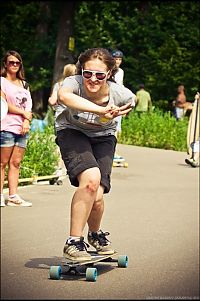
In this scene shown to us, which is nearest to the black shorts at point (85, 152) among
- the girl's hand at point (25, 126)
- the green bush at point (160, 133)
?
the girl's hand at point (25, 126)

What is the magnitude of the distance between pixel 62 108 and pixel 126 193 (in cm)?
739

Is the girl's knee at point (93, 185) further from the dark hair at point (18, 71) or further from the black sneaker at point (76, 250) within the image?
the dark hair at point (18, 71)

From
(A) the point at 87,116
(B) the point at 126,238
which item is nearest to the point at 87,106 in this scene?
(A) the point at 87,116

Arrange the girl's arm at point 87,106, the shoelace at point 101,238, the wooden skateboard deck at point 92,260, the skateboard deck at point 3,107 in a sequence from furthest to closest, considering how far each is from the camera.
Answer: the wooden skateboard deck at point 92,260, the shoelace at point 101,238, the girl's arm at point 87,106, the skateboard deck at point 3,107

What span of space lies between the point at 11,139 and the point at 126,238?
453cm

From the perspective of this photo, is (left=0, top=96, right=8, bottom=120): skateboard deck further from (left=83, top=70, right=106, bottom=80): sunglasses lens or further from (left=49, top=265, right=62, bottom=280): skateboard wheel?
(left=49, top=265, right=62, bottom=280): skateboard wheel

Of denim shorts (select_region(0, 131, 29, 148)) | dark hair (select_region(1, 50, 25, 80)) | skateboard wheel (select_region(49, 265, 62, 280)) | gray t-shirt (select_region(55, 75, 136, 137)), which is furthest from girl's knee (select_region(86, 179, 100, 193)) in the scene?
dark hair (select_region(1, 50, 25, 80))

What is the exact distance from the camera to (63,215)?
9.10m

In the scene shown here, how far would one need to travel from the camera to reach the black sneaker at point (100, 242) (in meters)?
4.49

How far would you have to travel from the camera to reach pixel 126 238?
834cm

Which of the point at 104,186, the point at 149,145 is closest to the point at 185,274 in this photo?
the point at 104,186

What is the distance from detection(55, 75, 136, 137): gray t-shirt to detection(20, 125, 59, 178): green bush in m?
6.74

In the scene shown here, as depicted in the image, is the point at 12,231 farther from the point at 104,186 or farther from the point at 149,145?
the point at 149,145

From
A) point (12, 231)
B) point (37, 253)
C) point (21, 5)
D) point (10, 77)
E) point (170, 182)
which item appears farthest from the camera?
point (170, 182)
